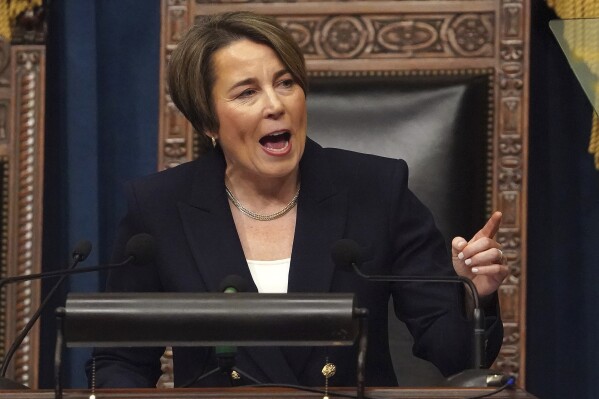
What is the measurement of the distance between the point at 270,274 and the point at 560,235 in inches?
Result: 47.7

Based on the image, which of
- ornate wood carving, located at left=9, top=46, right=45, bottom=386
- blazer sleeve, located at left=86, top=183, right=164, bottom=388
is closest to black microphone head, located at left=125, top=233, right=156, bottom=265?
blazer sleeve, located at left=86, top=183, right=164, bottom=388

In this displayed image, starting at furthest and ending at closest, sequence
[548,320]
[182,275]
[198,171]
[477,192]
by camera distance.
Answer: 1. [548,320]
2. [477,192]
3. [198,171]
4. [182,275]

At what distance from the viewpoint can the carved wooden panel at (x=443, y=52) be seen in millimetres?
2736

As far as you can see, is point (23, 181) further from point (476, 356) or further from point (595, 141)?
point (476, 356)

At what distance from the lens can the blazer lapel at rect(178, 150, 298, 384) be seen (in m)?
1.94

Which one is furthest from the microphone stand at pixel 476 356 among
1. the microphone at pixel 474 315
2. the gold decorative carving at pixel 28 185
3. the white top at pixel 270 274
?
the gold decorative carving at pixel 28 185

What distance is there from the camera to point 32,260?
2863 millimetres

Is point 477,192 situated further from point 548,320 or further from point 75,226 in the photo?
point 75,226

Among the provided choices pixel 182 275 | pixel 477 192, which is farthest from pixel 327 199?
pixel 477 192

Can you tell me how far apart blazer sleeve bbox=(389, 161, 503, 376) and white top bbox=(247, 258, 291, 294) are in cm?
20

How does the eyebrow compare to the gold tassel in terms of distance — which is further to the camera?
Answer: the gold tassel

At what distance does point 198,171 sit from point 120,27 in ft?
3.41

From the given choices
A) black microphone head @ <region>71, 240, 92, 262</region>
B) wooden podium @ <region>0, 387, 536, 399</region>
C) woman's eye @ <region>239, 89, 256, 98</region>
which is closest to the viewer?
wooden podium @ <region>0, 387, 536, 399</region>

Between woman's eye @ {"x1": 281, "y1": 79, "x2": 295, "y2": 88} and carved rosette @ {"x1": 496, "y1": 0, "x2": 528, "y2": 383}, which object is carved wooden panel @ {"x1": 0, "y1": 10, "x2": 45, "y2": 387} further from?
carved rosette @ {"x1": 496, "y1": 0, "x2": 528, "y2": 383}
